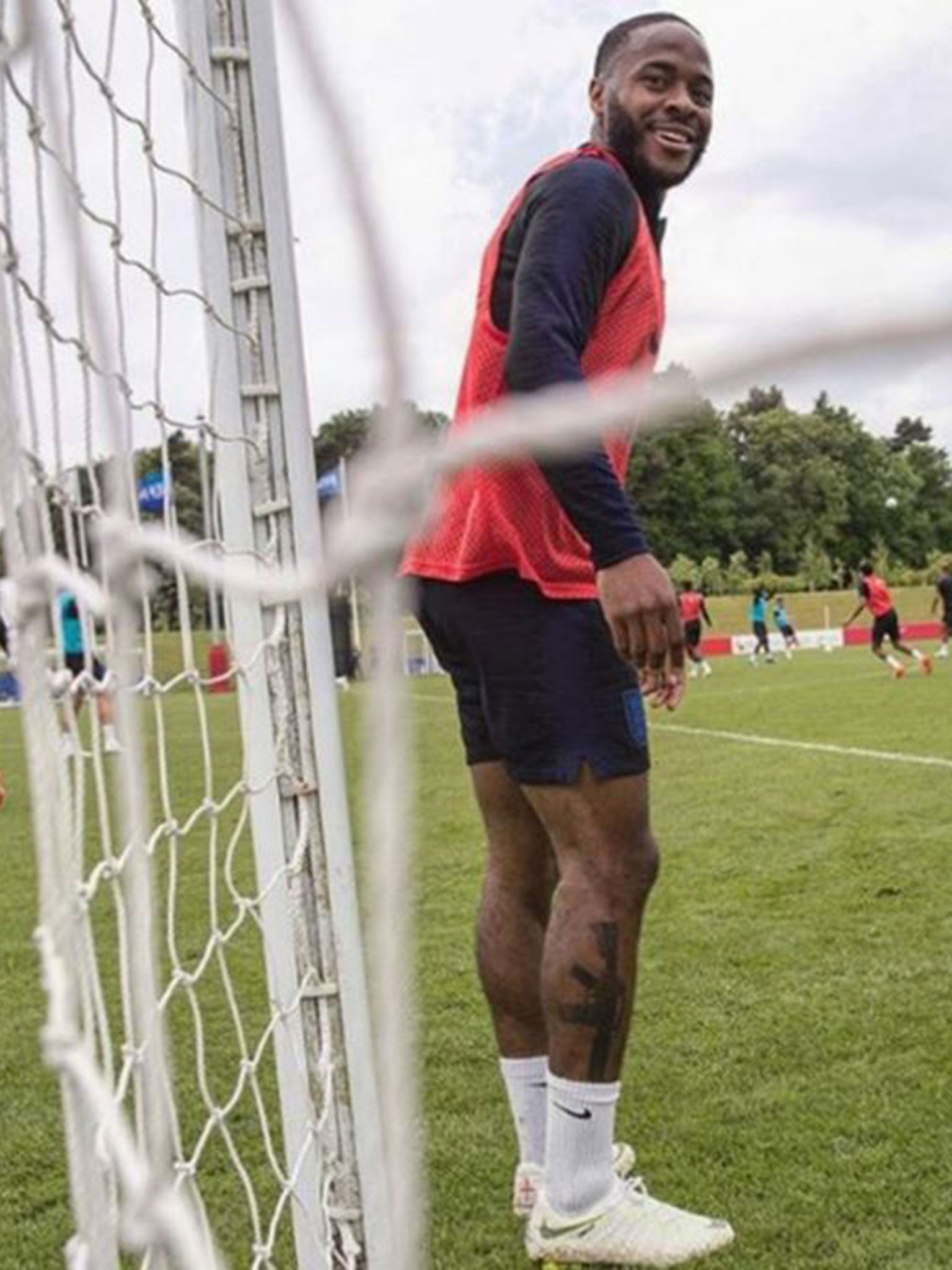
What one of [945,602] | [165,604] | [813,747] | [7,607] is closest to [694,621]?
[945,602]

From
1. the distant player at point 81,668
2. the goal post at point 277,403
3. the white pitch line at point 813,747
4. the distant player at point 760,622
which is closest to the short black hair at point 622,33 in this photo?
the goal post at point 277,403

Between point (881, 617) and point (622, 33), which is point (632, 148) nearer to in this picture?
point (622, 33)

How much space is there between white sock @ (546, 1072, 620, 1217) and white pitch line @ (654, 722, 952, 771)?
17.5 ft

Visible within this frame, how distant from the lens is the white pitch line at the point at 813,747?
748 centimetres

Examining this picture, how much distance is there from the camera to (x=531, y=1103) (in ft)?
7.02

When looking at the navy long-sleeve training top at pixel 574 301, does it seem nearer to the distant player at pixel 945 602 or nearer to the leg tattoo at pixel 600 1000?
the leg tattoo at pixel 600 1000

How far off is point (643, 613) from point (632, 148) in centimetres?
63

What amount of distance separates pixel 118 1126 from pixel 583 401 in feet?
1.49

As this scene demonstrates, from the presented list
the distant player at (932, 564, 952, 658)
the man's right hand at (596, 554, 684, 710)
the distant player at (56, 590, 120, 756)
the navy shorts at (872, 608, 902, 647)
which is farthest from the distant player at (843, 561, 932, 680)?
the distant player at (56, 590, 120, 756)

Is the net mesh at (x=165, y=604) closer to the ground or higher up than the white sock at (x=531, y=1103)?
higher up

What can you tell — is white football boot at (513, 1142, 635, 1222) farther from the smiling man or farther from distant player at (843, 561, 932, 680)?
distant player at (843, 561, 932, 680)

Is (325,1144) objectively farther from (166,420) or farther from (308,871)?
(166,420)

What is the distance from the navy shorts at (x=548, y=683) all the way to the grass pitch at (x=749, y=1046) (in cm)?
39

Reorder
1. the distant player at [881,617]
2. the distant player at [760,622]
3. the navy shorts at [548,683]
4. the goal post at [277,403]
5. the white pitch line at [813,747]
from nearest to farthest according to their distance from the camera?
the goal post at [277,403]
the navy shorts at [548,683]
the white pitch line at [813,747]
the distant player at [881,617]
the distant player at [760,622]
